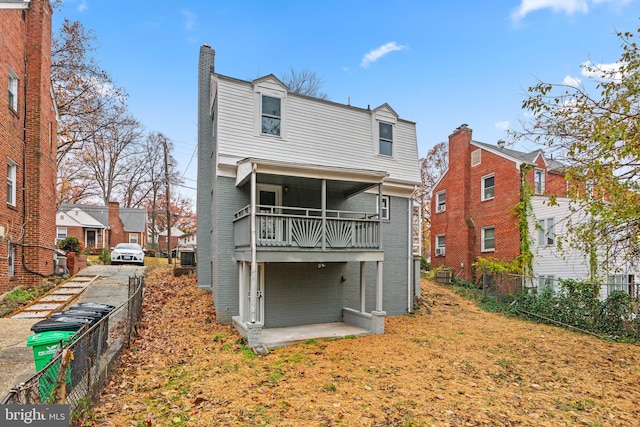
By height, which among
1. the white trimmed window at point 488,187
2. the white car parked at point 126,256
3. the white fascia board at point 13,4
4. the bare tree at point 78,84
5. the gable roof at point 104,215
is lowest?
the white car parked at point 126,256

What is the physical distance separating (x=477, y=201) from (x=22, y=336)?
21.5 meters

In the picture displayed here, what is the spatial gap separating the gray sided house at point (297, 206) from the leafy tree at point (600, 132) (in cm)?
441

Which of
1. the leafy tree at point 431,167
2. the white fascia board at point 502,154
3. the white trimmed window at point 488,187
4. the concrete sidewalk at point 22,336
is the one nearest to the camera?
the concrete sidewalk at point 22,336

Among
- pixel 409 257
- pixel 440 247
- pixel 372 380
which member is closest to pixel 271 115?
pixel 409 257

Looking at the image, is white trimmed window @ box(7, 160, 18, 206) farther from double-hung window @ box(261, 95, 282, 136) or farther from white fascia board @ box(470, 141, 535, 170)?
white fascia board @ box(470, 141, 535, 170)

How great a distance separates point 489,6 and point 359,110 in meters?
5.17

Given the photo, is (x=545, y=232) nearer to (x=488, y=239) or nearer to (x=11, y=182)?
Result: (x=488, y=239)

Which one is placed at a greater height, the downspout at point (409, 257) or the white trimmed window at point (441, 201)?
the white trimmed window at point (441, 201)

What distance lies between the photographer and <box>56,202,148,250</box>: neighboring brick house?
33.5 metres

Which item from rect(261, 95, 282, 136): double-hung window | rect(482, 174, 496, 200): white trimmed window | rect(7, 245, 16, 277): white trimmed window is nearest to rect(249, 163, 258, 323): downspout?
rect(261, 95, 282, 136): double-hung window

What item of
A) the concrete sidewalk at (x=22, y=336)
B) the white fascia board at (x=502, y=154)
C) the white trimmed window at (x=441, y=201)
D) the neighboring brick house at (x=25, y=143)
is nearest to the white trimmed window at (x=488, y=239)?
the white trimmed window at (x=441, y=201)

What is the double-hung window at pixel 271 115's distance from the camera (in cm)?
1107

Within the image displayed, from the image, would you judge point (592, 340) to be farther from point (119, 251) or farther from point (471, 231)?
point (119, 251)

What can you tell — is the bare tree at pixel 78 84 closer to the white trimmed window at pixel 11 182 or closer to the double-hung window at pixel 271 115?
the white trimmed window at pixel 11 182
